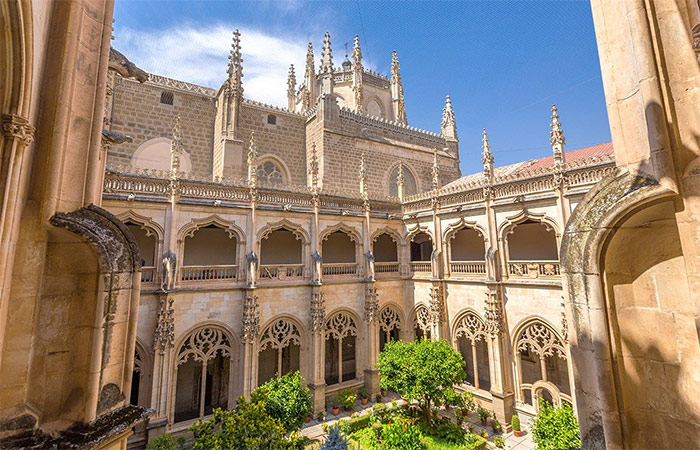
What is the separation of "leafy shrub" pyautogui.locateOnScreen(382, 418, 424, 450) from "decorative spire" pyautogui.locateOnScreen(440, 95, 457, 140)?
22386mm

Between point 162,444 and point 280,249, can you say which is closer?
point 162,444

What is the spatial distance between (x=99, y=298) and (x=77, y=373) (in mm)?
707

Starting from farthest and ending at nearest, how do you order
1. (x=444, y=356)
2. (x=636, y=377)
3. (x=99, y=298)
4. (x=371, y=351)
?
(x=371, y=351) → (x=444, y=356) → (x=99, y=298) → (x=636, y=377)

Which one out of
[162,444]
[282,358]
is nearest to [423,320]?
[282,358]

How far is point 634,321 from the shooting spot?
2.72m

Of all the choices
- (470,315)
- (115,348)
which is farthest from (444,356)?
(115,348)

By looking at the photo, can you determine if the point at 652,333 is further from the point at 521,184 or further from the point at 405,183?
the point at 405,183

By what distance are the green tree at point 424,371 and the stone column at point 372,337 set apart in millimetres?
2978

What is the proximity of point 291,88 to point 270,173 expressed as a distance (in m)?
14.3

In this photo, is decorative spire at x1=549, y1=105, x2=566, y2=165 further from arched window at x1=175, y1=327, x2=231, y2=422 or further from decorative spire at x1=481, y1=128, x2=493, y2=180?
arched window at x1=175, y1=327, x2=231, y2=422

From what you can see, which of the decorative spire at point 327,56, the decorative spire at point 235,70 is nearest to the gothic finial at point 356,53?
the decorative spire at point 327,56

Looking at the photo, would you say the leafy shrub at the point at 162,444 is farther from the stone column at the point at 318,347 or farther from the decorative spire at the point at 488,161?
the decorative spire at the point at 488,161

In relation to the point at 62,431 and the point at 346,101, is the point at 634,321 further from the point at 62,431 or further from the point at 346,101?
the point at 346,101

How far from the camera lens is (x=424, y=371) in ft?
37.9
